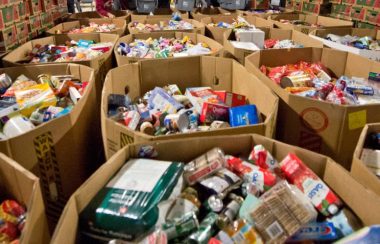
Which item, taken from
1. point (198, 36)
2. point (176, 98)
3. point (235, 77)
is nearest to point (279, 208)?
point (176, 98)

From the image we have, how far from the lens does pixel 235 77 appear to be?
1877 mm

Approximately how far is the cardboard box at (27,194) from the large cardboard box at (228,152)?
0.08 metres

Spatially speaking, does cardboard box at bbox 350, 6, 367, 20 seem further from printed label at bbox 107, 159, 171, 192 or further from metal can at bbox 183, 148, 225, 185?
printed label at bbox 107, 159, 171, 192

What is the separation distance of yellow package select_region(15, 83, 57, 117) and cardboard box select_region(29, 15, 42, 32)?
141cm

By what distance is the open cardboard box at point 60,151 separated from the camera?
3.81 ft

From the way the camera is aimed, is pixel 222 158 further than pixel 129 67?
No

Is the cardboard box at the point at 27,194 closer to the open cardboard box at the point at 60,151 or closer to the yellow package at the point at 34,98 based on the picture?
the open cardboard box at the point at 60,151

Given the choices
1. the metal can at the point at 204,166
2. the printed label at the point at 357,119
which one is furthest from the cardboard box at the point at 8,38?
the printed label at the point at 357,119

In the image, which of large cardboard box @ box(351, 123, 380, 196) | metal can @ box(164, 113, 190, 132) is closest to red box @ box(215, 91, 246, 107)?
metal can @ box(164, 113, 190, 132)

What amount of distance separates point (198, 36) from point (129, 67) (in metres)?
1.00

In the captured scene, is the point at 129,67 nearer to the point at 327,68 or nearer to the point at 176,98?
the point at 176,98

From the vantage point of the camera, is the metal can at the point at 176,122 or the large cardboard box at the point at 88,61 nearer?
the metal can at the point at 176,122

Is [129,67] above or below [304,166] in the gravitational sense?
above

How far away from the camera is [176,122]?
1358 mm
